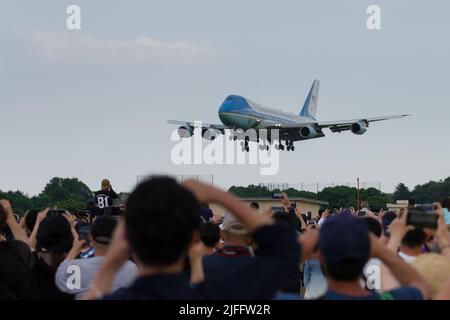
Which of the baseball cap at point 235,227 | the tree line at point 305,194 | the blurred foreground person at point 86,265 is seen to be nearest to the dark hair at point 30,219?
the blurred foreground person at point 86,265

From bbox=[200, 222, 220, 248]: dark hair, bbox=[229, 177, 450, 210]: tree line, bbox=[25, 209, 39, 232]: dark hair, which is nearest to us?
bbox=[200, 222, 220, 248]: dark hair

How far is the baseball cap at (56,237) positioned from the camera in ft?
21.7

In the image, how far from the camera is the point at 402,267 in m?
3.75

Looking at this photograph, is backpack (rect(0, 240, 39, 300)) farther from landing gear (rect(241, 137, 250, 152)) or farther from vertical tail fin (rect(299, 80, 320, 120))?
vertical tail fin (rect(299, 80, 320, 120))

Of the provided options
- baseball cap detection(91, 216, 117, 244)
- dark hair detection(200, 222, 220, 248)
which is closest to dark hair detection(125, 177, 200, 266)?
baseball cap detection(91, 216, 117, 244)

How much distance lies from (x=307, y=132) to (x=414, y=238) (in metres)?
49.9

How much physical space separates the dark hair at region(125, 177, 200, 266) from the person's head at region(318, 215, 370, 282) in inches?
31.4

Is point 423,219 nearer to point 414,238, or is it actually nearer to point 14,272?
point 414,238

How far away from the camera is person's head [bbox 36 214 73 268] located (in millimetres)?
6621

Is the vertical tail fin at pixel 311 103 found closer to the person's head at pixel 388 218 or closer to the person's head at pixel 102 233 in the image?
the person's head at pixel 388 218

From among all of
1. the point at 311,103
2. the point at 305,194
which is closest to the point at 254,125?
the point at 311,103

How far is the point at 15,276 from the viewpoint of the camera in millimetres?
5762

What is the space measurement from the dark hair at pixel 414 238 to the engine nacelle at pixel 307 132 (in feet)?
163

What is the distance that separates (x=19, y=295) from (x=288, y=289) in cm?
339
